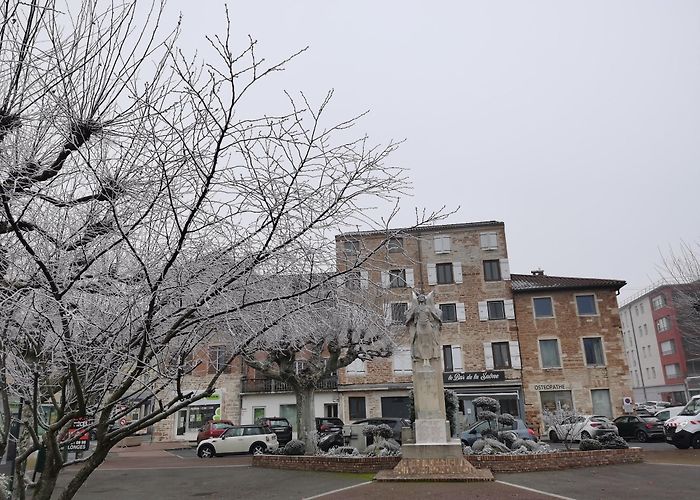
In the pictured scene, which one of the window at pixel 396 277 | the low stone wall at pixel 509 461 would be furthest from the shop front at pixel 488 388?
the window at pixel 396 277

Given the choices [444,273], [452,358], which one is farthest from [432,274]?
[452,358]

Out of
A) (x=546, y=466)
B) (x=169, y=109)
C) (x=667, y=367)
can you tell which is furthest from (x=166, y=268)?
(x=667, y=367)

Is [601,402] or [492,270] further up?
[492,270]

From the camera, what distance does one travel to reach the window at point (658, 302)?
5225cm

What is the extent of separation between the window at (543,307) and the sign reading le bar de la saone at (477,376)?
164 inches

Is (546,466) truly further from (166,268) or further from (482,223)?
(482,223)

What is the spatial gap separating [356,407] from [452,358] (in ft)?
20.7

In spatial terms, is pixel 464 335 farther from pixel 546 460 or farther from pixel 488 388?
pixel 546 460

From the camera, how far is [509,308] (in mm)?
31016

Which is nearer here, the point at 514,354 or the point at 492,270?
the point at 514,354

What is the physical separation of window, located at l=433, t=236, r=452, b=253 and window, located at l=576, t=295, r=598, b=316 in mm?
7945

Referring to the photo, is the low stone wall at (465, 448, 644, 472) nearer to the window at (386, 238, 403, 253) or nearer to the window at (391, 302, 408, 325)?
the window at (391, 302, 408, 325)

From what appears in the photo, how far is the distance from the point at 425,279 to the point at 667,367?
3553cm

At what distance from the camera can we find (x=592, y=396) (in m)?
29.4
